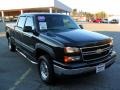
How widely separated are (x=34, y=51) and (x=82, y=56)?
68.7 inches

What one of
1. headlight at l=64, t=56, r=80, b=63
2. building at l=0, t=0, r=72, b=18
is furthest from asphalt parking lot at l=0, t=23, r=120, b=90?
building at l=0, t=0, r=72, b=18

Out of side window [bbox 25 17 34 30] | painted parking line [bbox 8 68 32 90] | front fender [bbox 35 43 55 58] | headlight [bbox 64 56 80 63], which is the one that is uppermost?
side window [bbox 25 17 34 30]

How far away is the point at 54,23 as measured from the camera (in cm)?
643

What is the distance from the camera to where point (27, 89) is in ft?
17.5

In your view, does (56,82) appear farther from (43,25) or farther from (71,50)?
(43,25)

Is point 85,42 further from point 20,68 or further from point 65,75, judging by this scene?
point 20,68

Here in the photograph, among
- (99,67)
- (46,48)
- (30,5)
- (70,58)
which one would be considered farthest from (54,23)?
(30,5)

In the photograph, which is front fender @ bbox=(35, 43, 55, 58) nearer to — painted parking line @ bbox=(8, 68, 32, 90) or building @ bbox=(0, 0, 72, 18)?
painted parking line @ bbox=(8, 68, 32, 90)

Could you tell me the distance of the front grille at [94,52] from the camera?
193 inches

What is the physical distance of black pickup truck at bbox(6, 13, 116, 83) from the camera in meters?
4.82

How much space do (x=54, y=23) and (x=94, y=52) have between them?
6.15 feet

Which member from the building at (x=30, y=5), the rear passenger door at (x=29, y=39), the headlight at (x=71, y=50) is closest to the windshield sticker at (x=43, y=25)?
the rear passenger door at (x=29, y=39)

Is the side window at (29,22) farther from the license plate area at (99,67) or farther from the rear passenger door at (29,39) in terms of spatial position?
the license plate area at (99,67)

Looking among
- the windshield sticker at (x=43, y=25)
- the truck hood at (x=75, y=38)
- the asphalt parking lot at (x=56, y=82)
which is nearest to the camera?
the truck hood at (x=75, y=38)
